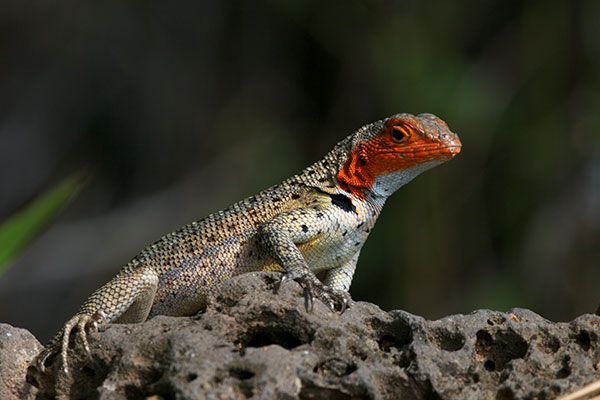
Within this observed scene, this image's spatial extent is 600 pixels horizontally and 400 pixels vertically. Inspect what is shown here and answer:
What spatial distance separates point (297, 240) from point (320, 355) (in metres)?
1.36

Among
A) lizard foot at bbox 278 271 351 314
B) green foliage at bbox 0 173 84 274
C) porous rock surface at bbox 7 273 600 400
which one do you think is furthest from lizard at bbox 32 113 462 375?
porous rock surface at bbox 7 273 600 400

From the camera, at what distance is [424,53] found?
802 centimetres

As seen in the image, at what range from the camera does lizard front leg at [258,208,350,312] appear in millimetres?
3436

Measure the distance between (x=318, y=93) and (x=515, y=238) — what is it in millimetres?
3174

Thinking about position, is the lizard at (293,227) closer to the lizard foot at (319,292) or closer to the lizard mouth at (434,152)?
the lizard mouth at (434,152)

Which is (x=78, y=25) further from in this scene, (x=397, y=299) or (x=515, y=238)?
(x=515, y=238)

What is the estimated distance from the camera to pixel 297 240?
425 centimetres

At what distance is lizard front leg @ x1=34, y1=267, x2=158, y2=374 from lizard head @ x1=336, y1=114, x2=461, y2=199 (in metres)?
1.38

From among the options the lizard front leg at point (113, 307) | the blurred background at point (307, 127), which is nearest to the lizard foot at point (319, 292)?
the lizard front leg at point (113, 307)

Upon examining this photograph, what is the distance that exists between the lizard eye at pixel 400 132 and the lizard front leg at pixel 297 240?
2.18ft

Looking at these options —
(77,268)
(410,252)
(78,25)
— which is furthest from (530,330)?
(78,25)

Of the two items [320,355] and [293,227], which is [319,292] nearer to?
[320,355]

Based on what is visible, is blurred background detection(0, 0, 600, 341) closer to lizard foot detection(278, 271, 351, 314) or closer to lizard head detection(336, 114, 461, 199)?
lizard head detection(336, 114, 461, 199)

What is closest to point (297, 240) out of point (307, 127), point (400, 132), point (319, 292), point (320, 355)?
point (319, 292)
